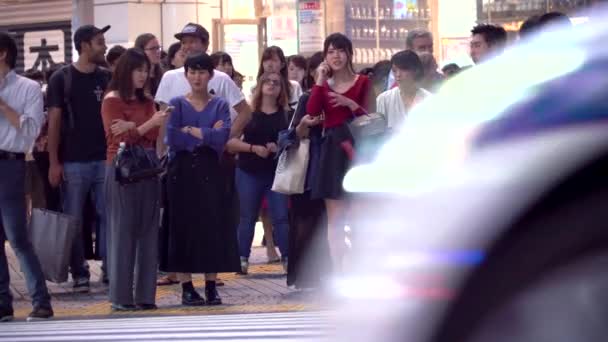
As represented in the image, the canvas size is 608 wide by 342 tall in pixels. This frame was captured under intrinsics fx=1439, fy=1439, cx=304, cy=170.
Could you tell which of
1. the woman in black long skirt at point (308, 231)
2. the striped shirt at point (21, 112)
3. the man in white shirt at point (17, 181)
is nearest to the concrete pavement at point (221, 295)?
the woman in black long skirt at point (308, 231)

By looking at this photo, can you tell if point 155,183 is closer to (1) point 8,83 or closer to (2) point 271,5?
(1) point 8,83

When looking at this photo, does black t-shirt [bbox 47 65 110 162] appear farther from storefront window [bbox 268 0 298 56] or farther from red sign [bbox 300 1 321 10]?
storefront window [bbox 268 0 298 56]

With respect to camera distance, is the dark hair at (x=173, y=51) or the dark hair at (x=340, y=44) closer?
the dark hair at (x=340, y=44)

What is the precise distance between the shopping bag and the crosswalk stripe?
1.30 metres

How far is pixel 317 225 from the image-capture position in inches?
428

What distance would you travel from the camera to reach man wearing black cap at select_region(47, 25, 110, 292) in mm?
11430

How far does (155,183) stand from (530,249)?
25.4ft

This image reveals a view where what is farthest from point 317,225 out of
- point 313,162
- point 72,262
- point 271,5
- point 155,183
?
point 271,5

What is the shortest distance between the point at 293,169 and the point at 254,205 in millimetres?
1434

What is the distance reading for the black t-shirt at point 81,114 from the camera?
11.4m

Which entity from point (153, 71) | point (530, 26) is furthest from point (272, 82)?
point (530, 26)

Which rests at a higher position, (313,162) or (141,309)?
(313,162)

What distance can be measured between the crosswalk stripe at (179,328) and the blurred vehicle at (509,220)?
4.23m

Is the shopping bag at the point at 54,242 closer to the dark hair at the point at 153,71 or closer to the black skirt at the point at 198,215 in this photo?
the black skirt at the point at 198,215
